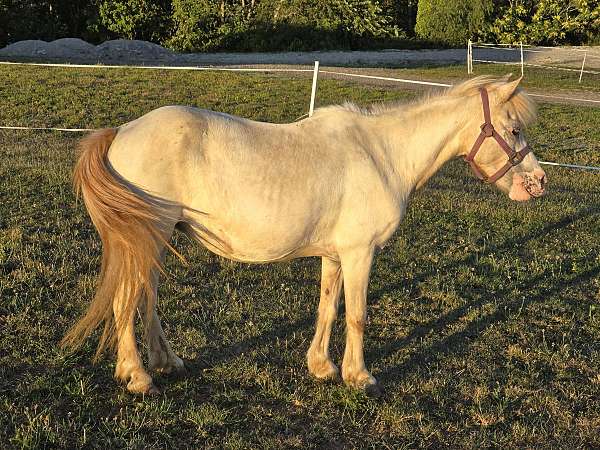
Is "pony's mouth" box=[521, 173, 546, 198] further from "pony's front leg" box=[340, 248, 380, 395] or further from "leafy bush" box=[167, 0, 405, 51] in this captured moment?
"leafy bush" box=[167, 0, 405, 51]

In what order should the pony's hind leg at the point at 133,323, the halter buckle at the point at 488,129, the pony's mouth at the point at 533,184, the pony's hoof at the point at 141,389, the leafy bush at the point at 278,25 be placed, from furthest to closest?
the leafy bush at the point at 278,25 < the pony's mouth at the point at 533,184 < the halter buckle at the point at 488,129 < the pony's hoof at the point at 141,389 < the pony's hind leg at the point at 133,323

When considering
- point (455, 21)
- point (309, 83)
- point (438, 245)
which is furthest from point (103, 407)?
point (455, 21)

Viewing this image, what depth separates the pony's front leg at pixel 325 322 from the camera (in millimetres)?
4000

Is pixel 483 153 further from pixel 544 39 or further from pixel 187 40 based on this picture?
pixel 544 39

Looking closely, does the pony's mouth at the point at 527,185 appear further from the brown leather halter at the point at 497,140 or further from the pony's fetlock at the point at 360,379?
the pony's fetlock at the point at 360,379

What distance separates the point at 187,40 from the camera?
3212 centimetres

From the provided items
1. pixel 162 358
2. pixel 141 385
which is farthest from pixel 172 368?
pixel 141 385

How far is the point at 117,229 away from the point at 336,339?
6.32 ft

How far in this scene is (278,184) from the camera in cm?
349

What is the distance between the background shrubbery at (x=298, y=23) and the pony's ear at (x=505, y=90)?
29.2 metres

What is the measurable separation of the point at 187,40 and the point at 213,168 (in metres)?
30.8

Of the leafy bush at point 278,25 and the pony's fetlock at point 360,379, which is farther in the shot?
the leafy bush at point 278,25

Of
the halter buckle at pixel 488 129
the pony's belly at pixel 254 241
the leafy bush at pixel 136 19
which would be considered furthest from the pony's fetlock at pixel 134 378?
the leafy bush at pixel 136 19

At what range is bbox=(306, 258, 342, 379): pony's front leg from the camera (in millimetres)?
4000
